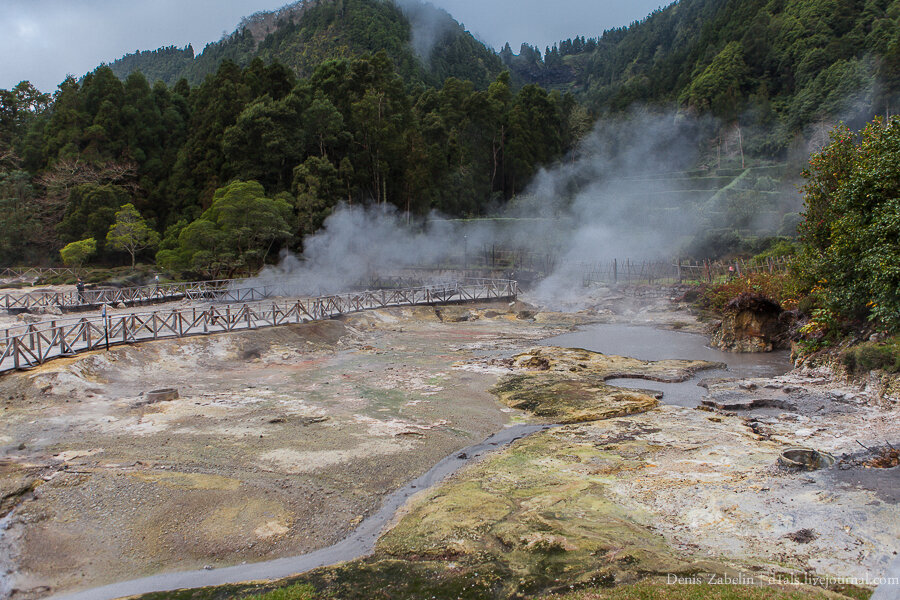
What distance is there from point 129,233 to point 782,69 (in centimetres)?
6399

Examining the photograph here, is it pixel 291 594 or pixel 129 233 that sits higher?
pixel 129 233

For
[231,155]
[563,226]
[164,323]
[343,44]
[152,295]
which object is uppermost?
[343,44]

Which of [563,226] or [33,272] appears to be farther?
[563,226]

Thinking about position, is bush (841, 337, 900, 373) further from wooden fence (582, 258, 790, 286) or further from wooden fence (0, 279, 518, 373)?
wooden fence (0, 279, 518, 373)

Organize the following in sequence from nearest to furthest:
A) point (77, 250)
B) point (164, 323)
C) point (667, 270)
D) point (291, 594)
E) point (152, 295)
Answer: point (291, 594), point (164, 323), point (152, 295), point (77, 250), point (667, 270)

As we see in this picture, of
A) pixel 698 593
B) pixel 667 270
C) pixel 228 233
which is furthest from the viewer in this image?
pixel 667 270

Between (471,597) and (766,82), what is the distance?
7155 cm

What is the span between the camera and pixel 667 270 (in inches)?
1406

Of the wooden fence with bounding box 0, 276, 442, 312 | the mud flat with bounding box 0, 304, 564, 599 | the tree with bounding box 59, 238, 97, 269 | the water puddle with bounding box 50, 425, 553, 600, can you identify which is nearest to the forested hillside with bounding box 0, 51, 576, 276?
the wooden fence with bounding box 0, 276, 442, 312

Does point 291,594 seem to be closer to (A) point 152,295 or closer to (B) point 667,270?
(A) point 152,295

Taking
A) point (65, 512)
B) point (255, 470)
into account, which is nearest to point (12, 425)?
point (65, 512)

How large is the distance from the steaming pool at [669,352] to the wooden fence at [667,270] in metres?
8.02

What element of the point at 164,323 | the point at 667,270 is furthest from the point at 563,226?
the point at 164,323

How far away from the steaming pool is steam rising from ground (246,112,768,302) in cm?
1209
